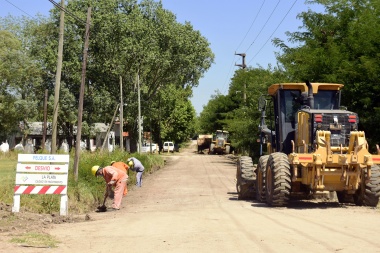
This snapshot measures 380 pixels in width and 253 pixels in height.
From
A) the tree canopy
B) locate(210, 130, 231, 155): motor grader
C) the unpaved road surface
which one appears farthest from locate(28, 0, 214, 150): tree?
the unpaved road surface

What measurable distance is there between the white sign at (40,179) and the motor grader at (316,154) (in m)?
5.44

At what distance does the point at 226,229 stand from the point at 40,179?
6039mm

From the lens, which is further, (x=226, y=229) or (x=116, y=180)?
(x=116, y=180)

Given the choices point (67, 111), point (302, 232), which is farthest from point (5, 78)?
point (302, 232)

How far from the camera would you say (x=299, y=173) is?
610 inches

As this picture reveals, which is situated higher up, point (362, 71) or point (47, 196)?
point (362, 71)

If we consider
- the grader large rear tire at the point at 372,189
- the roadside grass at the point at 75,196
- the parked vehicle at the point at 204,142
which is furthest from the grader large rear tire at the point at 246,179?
the parked vehicle at the point at 204,142

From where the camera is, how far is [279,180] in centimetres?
1512

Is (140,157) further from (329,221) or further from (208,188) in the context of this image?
(329,221)

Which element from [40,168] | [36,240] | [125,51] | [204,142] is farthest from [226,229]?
[204,142]

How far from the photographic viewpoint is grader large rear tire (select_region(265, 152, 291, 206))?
15.1 metres

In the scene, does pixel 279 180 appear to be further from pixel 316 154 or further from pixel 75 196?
pixel 75 196

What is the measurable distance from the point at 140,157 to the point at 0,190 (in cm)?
2185

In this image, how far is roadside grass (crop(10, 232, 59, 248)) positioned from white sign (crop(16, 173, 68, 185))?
4411 mm
